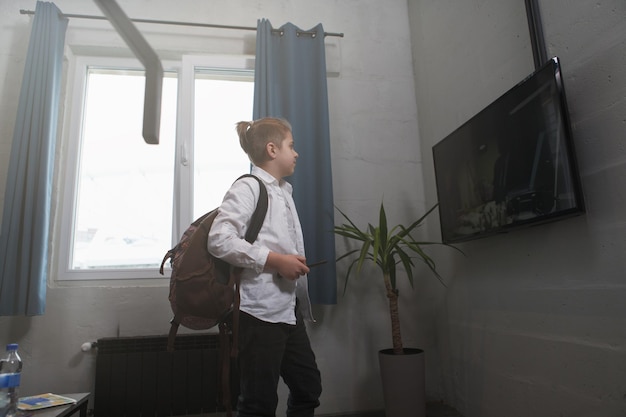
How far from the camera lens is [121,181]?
2.42 meters

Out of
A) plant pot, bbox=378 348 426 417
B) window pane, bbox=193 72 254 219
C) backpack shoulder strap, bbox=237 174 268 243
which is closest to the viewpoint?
backpack shoulder strap, bbox=237 174 268 243

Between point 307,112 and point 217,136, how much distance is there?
0.62m

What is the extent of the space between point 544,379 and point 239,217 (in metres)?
1.31

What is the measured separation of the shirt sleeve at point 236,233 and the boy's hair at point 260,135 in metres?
0.25

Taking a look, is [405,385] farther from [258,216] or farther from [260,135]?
[260,135]

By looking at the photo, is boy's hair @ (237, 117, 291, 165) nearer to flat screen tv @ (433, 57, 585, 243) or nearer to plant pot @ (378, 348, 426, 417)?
flat screen tv @ (433, 57, 585, 243)

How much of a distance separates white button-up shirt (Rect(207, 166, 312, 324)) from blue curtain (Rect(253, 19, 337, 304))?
0.71 metres

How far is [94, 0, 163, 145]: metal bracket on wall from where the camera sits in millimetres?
527

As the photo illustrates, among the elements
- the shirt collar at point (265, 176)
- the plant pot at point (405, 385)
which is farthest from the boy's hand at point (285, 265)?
the plant pot at point (405, 385)

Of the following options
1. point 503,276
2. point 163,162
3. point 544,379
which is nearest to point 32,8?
point 163,162

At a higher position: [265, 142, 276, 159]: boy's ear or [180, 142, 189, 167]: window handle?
[180, 142, 189, 167]: window handle

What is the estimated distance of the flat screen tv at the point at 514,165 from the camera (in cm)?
128

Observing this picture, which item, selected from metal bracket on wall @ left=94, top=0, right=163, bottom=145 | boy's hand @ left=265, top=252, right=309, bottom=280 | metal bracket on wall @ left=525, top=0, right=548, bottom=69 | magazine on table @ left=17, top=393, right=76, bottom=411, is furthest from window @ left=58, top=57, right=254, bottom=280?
metal bracket on wall @ left=94, top=0, right=163, bottom=145

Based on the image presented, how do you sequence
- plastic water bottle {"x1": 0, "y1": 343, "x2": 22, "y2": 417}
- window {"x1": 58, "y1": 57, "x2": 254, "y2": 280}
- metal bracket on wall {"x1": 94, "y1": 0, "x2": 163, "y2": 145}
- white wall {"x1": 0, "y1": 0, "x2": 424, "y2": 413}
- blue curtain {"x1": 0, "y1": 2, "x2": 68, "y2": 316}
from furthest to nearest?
window {"x1": 58, "y1": 57, "x2": 254, "y2": 280}, white wall {"x1": 0, "y1": 0, "x2": 424, "y2": 413}, blue curtain {"x1": 0, "y1": 2, "x2": 68, "y2": 316}, plastic water bottle {"x1": 0, "y1": 343, "x2": 22, "y2": 417}, metal bracket on wall {"x1": 94, "y1": 0, "x2": 163, "y2": 145}
